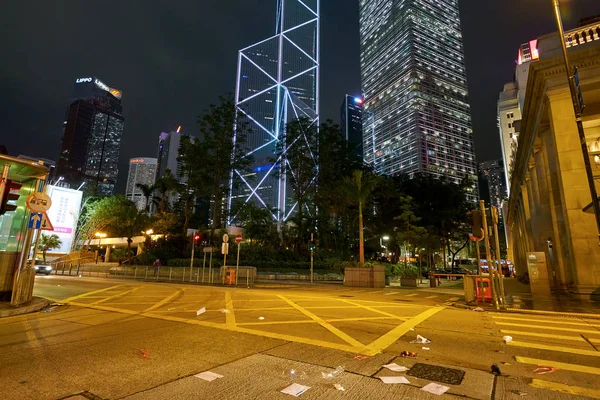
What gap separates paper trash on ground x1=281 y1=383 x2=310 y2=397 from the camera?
3492 mm

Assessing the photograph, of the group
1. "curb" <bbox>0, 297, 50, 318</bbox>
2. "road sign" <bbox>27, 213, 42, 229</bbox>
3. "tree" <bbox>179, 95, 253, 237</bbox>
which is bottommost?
"curb" <bbox>0, 297, 50, 318</bbox>

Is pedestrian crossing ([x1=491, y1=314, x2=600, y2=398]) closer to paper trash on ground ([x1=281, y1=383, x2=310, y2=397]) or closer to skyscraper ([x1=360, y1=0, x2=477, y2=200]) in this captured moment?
paper trash on ground ([x1=281, y1=383, x2=310, y2=397])

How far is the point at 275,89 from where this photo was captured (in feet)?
245

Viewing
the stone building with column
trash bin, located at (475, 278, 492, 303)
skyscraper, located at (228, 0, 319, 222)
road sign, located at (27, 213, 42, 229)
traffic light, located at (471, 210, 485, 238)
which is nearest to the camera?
road sign, located at (27, 213, 42, 229)

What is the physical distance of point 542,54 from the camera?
1689cm

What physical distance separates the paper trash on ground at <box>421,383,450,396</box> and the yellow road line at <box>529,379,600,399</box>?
1.13m

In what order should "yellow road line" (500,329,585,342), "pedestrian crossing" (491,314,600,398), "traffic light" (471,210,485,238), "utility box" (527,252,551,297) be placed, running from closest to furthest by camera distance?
"pedestrian crossing" (491,314,600,398)
"yellow road line" (500,329,585,342)
"traffic light" (471,210,485,238)
"utility box" (527,252,551,297)

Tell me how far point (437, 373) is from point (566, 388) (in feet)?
4.63

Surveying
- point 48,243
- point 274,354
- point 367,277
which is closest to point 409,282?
point 367,277

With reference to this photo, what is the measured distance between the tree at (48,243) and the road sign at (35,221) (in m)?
49.9

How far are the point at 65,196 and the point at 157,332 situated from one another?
203 ft

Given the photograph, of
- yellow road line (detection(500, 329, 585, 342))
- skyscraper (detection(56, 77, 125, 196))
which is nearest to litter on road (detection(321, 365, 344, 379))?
yellow road line (detection(500, 329, 585, 342))

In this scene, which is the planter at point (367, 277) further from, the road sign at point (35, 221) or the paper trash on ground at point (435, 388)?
the paper trash on ground at point (435, 388)

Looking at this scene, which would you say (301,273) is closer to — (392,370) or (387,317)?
(387,317)
